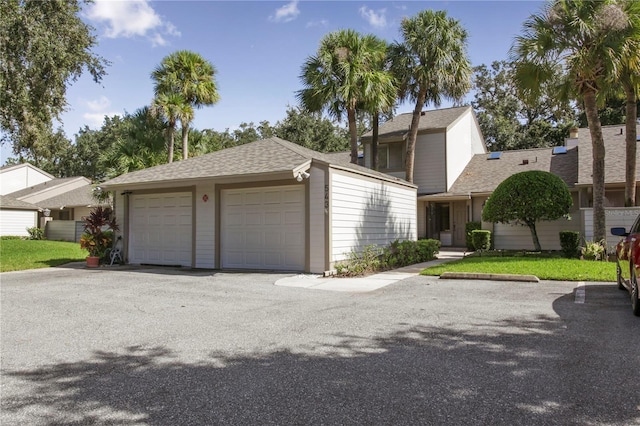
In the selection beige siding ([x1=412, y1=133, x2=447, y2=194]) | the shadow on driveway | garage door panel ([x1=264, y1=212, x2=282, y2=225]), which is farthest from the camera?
beige siding ([x1=412, y1=133, x2=447, y2=194])

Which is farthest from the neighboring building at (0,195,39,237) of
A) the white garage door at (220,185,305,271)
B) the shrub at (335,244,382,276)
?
the shrub at (335,244,382,276)

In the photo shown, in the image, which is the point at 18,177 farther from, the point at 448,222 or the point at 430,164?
the point at 448,222

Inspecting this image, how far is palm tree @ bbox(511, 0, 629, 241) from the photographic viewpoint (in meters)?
12.4

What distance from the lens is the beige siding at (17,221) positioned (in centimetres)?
3069

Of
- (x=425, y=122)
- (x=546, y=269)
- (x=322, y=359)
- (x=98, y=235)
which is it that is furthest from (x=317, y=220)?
(x=425, y=122)

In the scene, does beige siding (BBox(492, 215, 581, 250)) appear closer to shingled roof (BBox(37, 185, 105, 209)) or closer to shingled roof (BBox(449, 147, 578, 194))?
shingled roof (BBox(449, 147, 578, 194))

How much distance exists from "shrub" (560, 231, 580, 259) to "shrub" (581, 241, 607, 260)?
1.19 meters

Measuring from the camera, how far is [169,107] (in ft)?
68.2

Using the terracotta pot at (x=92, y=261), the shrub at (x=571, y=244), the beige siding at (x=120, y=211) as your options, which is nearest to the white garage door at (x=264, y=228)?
the beige siding at (x=120, y=211)

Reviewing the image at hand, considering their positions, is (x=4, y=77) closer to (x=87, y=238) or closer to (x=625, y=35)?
(x=87, y=238)

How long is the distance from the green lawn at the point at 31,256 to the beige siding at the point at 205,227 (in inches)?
223

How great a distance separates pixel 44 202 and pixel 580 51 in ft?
119

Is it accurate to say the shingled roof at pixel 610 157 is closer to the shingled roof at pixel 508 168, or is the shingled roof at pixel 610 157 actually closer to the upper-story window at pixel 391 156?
the shingled roof at pixel 508 168

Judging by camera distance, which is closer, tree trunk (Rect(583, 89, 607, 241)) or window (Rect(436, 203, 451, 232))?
tree trunk (Rect(583, 89, 607, 241))
